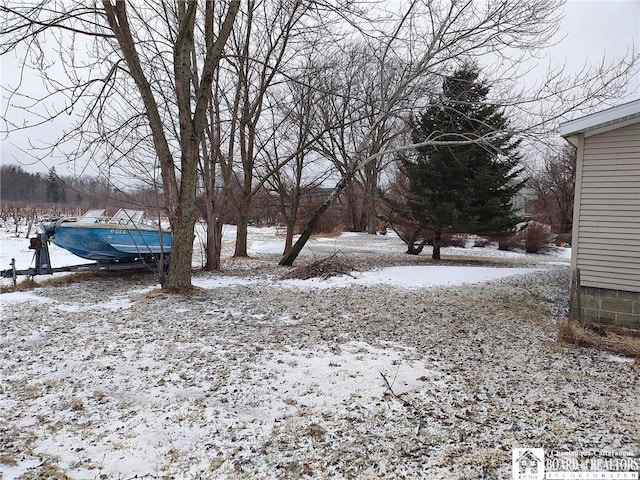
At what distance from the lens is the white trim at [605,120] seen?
5.09 meters

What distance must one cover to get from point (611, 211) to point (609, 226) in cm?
19

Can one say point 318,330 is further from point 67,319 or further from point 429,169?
point 429,169

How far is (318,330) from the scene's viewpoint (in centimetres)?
467

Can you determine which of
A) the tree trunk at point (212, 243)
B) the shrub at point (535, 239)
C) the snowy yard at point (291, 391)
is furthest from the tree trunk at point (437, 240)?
the shrub at point (535, 239)

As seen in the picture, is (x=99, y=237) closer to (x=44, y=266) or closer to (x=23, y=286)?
(x=44, y=266)

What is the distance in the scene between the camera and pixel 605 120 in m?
5.23

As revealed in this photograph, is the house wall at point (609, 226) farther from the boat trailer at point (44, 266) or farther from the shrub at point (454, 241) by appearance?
the shrub at point (454, 241)

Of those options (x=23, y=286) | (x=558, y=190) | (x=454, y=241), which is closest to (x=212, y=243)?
(x=23, y=286)

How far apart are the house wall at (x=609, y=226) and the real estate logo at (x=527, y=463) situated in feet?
12.7

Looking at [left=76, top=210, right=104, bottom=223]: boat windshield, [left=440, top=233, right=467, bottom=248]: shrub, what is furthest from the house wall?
[left=440, top=233, right=467, bottom=248]: shrub

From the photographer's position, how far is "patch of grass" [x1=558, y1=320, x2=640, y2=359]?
434cm

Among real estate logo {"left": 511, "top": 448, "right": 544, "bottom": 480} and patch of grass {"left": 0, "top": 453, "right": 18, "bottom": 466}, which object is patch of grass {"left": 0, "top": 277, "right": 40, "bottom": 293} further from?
real estate logo {"left": 511, "top": 448, "right": 544, "bottom": 480}

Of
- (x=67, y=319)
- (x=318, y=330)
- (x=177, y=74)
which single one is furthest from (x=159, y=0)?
(x=318, y=330)

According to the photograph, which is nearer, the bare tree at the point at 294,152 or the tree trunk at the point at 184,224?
the tree trunk at the point at 184,224
